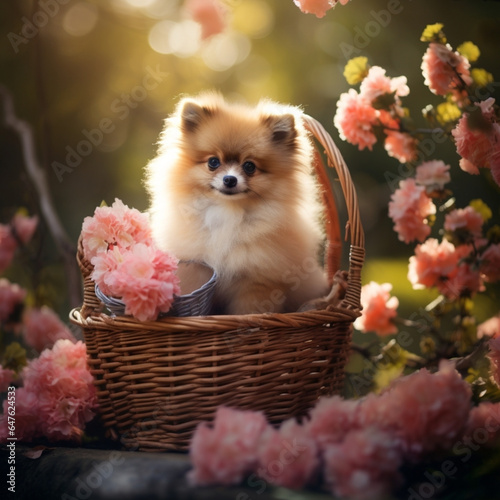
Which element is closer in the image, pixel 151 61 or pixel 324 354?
pixel 324 354

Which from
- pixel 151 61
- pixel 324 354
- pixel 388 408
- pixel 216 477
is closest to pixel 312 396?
pixel 324 354

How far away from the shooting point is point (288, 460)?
137 centimetres

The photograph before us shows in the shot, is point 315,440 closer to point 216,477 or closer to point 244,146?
point 216,477

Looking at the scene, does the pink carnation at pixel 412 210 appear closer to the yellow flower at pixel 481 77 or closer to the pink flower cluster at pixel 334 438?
the yellow flower at pixel 481 77

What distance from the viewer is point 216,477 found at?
139cm

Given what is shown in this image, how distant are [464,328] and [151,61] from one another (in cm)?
226

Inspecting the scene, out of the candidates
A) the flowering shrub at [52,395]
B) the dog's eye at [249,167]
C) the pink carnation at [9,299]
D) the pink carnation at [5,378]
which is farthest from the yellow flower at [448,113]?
the pink carnation at [9,299]

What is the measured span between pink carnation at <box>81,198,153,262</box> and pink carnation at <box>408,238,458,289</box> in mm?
1247

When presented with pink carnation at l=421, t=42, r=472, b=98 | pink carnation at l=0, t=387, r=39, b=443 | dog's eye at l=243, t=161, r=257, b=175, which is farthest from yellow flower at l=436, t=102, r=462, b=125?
pink carnation at l=0, t=387, r=39, b=443

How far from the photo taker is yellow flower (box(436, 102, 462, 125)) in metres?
2.22

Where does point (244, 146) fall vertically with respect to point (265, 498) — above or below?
above

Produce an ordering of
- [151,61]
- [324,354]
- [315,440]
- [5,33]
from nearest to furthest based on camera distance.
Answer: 1. [315,440]
2. [324,354]
3. [5,33]
4. [151,61]

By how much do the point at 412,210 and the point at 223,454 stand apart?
1368 millimetres

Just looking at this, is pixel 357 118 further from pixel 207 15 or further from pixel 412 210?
pixel 207 15
